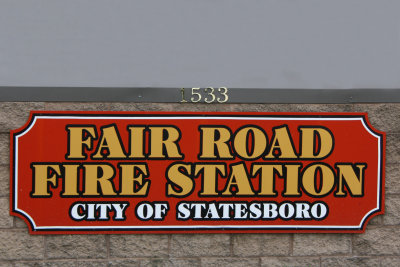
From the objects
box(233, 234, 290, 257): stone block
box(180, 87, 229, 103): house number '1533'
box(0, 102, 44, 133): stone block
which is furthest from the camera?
box(233, 234, 290, 257): stone block

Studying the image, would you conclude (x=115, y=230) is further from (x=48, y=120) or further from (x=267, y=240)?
(x=267, y=240)

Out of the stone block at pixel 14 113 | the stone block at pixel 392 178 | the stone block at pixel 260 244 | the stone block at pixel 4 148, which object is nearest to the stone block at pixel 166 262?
the stone block at pixel 260 244

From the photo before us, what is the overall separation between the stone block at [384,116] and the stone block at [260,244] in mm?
1261

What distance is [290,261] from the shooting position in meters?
3.94

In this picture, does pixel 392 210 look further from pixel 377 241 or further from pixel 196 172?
pixel 196 172

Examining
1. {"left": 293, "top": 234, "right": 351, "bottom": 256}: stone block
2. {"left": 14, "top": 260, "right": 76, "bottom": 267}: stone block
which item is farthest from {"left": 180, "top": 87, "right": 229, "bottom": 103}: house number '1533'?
{"left": 14, "top": 260, "right": 76, "bottom": 267}: stone block

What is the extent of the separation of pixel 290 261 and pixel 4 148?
2.62 meters

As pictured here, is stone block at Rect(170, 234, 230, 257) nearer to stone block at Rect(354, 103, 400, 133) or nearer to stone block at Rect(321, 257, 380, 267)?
stone block at Rect(321, 257, 380, 267)

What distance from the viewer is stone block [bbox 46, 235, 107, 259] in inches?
149

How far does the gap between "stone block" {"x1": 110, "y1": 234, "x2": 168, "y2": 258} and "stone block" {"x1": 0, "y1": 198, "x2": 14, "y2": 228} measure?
2.79 ft

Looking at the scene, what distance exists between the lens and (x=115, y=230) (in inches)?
150

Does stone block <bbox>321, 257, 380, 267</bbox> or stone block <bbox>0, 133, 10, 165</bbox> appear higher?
stone block <bbox>0, 133, 10, 165</bbox>

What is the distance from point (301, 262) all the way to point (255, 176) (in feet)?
2.88

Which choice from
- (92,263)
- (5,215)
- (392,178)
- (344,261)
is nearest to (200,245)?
(92,263)
